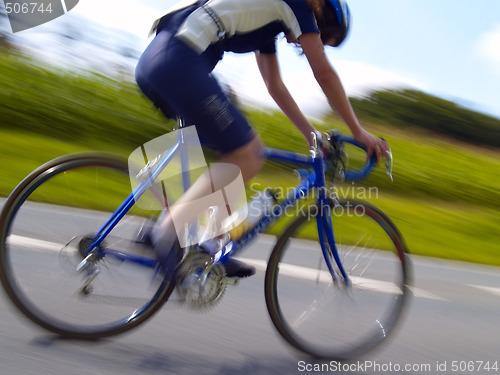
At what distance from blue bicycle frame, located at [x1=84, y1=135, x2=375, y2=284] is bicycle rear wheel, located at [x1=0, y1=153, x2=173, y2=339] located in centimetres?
3

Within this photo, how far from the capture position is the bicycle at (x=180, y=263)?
8.33ft

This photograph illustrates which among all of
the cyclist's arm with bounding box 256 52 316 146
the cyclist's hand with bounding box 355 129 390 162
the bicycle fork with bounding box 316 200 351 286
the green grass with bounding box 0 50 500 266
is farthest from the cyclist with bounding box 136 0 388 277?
the green grass with bounding box 0 50 500 266

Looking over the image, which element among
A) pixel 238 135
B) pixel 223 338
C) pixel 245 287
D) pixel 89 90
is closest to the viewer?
pixel 238 135

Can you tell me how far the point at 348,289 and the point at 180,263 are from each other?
0.84m

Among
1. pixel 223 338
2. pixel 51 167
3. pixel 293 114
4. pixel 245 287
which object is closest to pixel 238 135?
pixel 293 114

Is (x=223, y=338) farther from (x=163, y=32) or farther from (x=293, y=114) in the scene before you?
(x=163, y=32)

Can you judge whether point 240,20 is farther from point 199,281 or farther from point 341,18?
point 199,281

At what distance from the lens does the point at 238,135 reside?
244 centimetres

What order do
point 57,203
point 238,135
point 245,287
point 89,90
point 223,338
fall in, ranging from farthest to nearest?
point 89,90
point 245,287
point 223,338
point 57,203
point 238,135

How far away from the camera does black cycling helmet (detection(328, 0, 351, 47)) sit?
93.0 inches

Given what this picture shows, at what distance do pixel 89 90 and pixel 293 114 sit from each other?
5963mm
